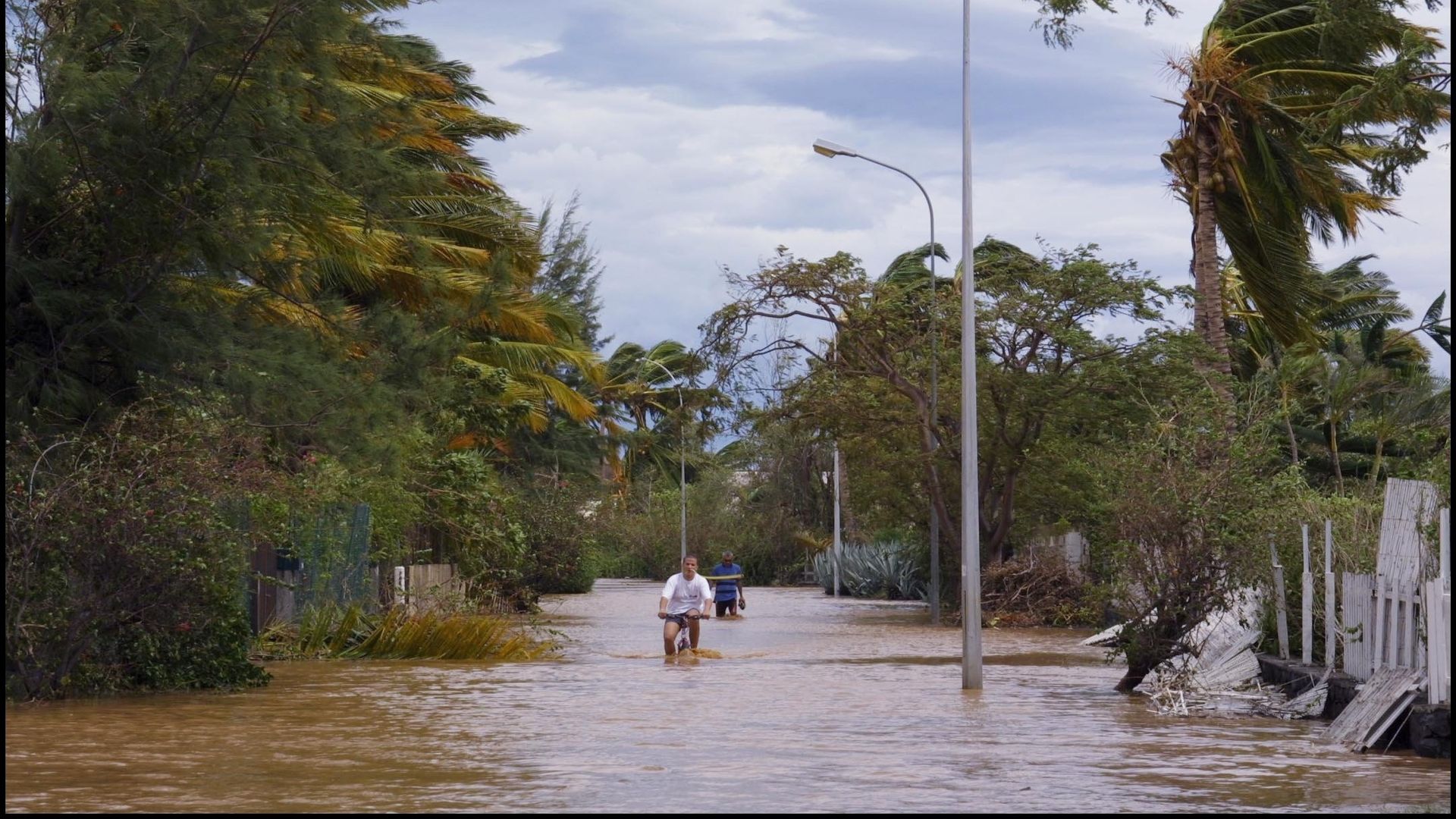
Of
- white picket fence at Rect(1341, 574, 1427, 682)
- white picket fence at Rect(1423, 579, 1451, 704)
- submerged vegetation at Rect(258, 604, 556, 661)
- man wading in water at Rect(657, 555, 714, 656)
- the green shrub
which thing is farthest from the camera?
man wading in water at Rect(657, 555, 714, 656)

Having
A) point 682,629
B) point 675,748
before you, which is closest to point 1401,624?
point 675,748

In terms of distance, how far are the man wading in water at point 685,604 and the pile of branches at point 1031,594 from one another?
1012cm

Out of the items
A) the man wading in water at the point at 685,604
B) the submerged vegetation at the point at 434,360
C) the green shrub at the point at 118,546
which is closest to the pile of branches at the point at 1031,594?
the submerged vegetation at the point at 434,360

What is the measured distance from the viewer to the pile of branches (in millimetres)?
33344

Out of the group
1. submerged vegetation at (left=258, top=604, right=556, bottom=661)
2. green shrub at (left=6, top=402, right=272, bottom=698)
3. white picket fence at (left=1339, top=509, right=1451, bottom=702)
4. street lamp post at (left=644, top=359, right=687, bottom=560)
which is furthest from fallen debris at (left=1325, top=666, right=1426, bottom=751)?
street lamp post at (left=644, top=359, right=687, bottom=560)

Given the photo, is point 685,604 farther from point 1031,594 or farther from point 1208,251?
point 1031,594

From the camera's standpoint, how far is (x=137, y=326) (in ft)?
55.2

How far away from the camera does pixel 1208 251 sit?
2858 cm

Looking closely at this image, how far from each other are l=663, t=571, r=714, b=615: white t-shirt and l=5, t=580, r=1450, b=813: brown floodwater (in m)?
3.13

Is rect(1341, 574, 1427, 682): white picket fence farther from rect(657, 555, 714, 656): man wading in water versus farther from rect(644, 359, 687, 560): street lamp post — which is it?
rect(644, 359, 687, 560): street lamp post

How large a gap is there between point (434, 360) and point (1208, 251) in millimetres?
14260

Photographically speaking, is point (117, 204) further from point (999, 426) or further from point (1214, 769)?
point (999, 426)

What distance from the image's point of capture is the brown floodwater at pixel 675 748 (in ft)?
32.6

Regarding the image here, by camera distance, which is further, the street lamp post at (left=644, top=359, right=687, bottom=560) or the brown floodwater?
the street lamp post at (left=644, top=359, right=687, bottom=560)
